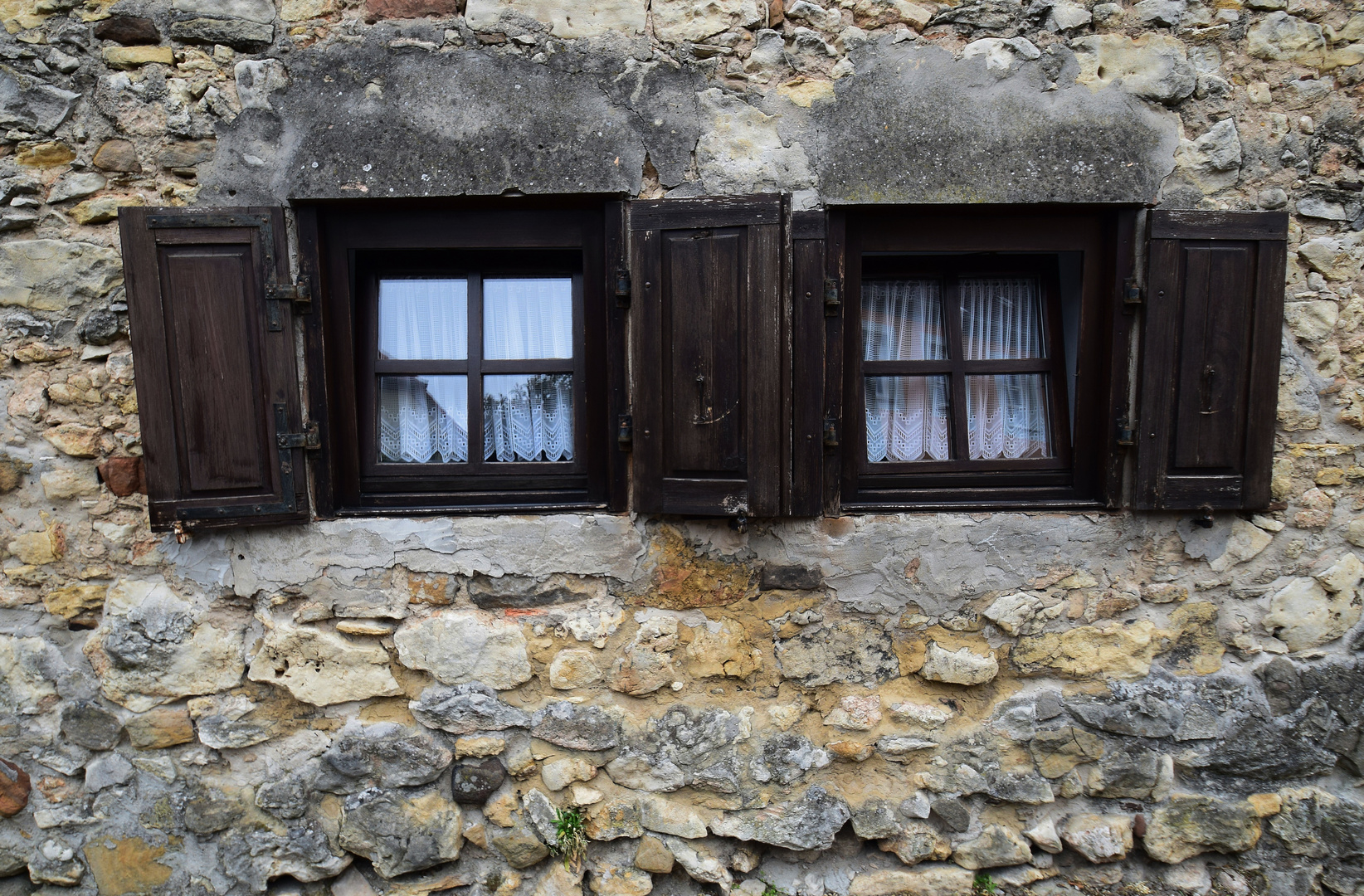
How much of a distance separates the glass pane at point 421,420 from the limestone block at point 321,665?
23.6 inches

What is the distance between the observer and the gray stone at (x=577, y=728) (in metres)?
2.36

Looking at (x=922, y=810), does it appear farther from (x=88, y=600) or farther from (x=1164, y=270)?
(x=88, y=600)

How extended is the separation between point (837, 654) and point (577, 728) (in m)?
0.85

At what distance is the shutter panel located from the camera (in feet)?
7.21

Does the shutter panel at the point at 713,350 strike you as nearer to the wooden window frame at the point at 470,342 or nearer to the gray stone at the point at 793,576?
the wooden window frame at the point at 470,342

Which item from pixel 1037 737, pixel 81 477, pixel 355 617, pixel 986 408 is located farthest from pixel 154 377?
pixel 1037 737

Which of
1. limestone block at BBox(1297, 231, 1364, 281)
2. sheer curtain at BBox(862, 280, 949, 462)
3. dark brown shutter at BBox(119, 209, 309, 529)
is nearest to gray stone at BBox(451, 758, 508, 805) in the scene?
dark brown shutter at BBox(119, 209, 309, 529)

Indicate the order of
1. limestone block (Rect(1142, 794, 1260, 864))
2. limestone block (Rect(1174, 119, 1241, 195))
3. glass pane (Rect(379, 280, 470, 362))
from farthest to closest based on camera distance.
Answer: glass pane (Rect(379, 280, 470, 362))
limestone block (Rect(1142, 794, 1260, 864))
limestone block (Rect(1174, 119, 1241, 195))

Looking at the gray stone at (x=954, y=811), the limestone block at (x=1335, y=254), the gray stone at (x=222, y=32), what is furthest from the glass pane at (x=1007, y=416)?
the gray stone at (x=222, y=32)

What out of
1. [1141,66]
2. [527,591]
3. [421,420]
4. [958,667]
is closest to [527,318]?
[421,420]

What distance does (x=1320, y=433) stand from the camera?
7.88ft

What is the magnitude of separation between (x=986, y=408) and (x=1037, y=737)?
3.54 ft

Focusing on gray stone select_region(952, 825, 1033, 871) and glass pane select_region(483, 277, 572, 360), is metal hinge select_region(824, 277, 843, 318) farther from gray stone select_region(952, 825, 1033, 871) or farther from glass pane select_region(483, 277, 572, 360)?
gray stone select_region(952, 825, 1033, 871)

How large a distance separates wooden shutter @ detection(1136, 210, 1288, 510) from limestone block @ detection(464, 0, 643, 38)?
170 cm
